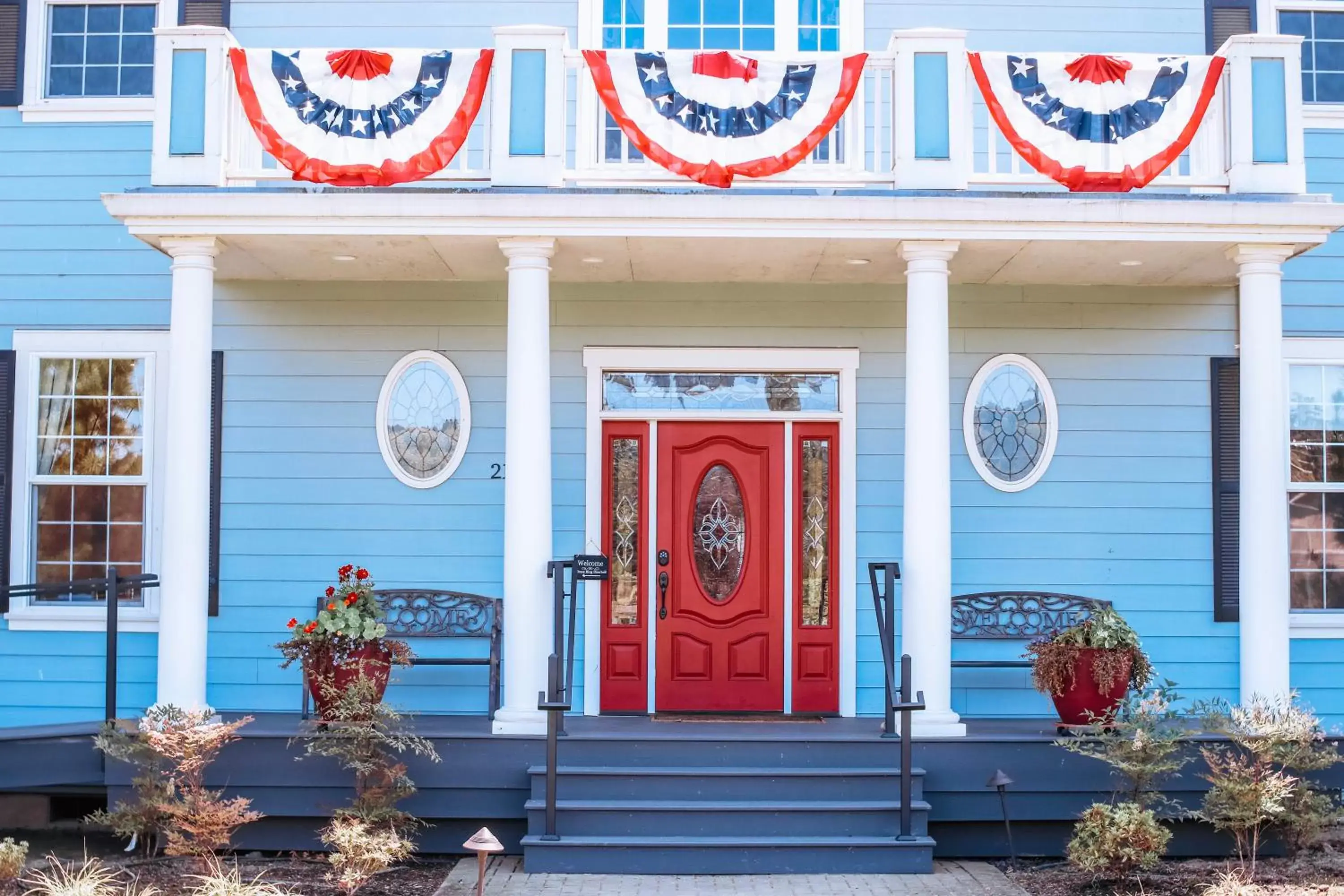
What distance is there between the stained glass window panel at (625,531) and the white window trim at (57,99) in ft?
13.3

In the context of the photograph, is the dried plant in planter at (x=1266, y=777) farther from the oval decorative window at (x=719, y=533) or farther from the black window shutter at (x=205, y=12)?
the black window shutter at (x=205, y=12)

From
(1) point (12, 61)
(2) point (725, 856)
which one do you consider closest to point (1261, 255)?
(2) point (725, 856)

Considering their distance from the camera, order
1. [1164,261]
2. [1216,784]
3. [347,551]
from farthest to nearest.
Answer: [347,551]
[1164,261]
[1216,784]

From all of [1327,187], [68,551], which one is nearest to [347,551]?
[68,551]

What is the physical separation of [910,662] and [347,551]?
156 inches

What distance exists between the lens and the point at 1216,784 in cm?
684

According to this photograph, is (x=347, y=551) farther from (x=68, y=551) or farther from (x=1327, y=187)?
(x=1327, y=187)

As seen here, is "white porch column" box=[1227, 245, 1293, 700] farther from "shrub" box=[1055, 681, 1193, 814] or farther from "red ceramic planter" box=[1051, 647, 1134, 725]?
"red ceramic planter" box=[1051, 647, 1134, 725]

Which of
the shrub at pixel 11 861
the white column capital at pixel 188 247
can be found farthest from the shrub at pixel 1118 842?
the white column capital at pixel 188 247

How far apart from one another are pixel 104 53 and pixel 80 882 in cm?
586

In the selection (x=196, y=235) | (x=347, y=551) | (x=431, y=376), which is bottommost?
(x=347, y=551)

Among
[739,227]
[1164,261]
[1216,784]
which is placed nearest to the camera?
[1216,784]

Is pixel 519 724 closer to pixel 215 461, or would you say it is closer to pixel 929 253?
pixel 215 461

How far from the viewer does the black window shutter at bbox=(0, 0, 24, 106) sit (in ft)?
29.0
